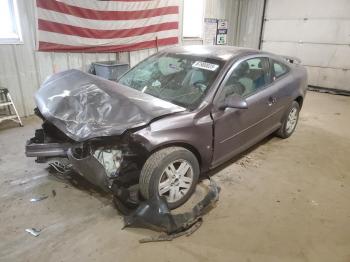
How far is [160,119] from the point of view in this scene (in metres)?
2.21

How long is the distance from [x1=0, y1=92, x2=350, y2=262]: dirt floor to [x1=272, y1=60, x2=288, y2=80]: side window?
1060 mm

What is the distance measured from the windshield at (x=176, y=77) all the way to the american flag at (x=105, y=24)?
2.26 meters

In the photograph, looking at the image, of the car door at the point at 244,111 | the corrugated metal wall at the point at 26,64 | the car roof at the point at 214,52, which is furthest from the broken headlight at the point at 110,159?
the corrugated metal wall at the point at 26,64

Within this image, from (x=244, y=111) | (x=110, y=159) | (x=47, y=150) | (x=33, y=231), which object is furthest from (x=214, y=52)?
(x=33, y=231)

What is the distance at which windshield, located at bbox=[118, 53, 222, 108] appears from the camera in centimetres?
262

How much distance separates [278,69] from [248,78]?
78cm

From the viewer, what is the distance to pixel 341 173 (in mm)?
3236

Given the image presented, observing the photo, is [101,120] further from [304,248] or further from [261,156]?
[261,156]

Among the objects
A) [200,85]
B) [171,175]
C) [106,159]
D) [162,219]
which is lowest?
[162,219]

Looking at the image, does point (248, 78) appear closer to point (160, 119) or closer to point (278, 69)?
point (278, 69)

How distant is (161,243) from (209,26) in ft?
22.1

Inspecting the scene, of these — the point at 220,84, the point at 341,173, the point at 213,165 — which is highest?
the point at 220,84

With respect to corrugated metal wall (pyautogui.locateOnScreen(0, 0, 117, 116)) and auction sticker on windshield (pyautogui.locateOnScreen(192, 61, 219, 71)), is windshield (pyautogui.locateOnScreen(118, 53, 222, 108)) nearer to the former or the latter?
auction sticker on windshield (pyautogui.locateOnScreen(192, 61, 219, 71))

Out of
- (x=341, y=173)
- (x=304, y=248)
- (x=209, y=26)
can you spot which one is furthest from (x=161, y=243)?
(x=209, y=26)
